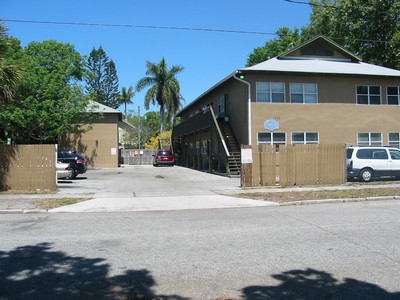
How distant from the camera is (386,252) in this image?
663cm

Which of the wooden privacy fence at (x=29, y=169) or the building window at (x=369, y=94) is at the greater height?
the building window at (x=369, y=94)

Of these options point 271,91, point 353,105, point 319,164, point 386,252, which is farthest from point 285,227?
point 353,105

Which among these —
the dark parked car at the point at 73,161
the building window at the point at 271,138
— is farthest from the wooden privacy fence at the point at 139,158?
the building window at the point at 271,138

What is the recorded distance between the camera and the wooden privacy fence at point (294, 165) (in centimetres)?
1791

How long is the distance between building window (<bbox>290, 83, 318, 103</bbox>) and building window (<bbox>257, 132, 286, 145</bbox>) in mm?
2239

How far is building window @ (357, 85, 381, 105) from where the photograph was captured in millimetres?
27047

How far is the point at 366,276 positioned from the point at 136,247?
367 centimetres

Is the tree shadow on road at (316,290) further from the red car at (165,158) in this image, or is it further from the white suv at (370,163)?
the red car at (165,158)

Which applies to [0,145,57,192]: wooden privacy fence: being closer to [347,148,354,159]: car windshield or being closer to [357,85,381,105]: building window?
[347,148,354,159]: car windshield

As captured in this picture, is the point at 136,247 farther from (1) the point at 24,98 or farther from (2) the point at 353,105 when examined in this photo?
(1) the point at 24,98

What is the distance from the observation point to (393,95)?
27703 mm

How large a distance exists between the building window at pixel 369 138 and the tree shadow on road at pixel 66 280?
77.9 ft

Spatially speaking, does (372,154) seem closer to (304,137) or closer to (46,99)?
(304,137)

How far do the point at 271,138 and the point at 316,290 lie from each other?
20733mm
